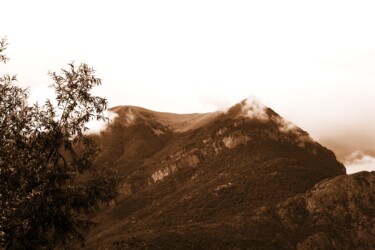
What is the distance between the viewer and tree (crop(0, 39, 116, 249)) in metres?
28.2

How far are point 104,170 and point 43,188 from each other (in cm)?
571

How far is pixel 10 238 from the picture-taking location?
1110 inches

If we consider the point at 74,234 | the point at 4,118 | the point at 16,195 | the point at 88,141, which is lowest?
the point at 74,234

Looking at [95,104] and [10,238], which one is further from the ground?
[95,104]

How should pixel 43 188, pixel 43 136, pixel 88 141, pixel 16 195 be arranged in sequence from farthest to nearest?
pixel 88 141
pixel 43 136
pixel 43 188
pixel 16 195

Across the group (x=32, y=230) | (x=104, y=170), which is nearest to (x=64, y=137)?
(x=104, y=170)

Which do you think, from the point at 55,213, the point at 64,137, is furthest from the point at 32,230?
the point at 64,137

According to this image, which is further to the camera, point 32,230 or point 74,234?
point 74,234

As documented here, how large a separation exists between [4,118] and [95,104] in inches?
242

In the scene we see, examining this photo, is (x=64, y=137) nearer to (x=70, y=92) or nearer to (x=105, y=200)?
(x=70, y=92)

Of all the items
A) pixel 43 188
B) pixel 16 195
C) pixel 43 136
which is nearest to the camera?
pixel 16 195

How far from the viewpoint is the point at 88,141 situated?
113ft

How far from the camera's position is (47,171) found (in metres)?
31.0

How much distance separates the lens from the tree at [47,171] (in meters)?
28.2
